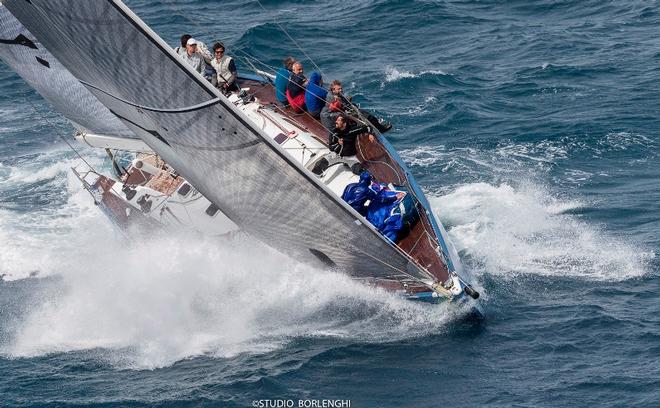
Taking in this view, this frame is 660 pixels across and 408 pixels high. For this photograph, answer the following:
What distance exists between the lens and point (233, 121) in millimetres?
14930

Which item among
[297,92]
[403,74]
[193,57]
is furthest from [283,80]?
[403,74]

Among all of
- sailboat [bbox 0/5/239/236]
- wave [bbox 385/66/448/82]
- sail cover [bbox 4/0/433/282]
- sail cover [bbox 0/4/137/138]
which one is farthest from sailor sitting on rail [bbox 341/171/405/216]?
wave [bbox 385/66/448/82]

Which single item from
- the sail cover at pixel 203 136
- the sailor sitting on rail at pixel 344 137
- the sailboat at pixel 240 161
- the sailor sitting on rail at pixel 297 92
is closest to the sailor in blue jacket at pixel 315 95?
the sailor sitting on rail at pixel 297 92

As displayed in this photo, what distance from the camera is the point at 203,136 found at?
50.6 ft

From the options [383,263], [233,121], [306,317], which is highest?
[233,121]

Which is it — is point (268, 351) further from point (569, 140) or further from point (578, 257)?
point (569, 140)

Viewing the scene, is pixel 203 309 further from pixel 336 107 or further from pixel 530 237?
pixel 530 237

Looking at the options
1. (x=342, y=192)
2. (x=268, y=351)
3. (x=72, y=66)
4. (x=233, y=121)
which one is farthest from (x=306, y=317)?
(x=72, y=66)

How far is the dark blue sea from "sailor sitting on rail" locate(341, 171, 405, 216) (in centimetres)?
143

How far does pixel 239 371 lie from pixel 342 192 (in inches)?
146

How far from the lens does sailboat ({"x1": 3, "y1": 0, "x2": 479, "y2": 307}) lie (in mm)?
14594

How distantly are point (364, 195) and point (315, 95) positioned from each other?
11.1 ft

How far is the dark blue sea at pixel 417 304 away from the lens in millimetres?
16109

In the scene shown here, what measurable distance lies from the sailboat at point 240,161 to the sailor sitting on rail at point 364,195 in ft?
2.15
